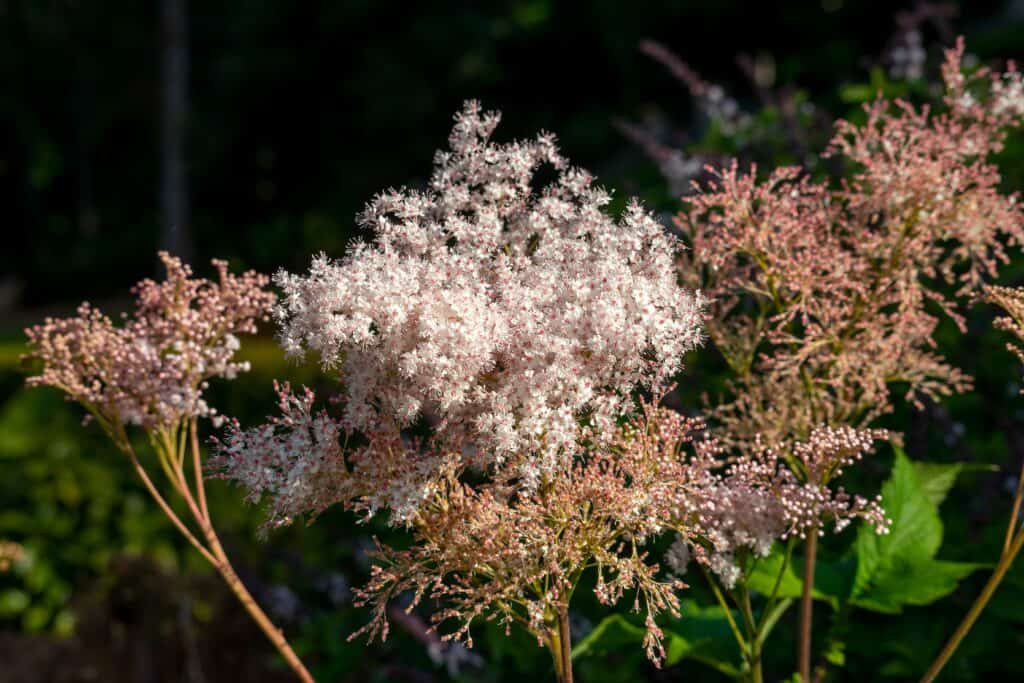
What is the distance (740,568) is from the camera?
1625 millimetres

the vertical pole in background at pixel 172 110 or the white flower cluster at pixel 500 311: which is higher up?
the vertical pole in background at pixel 172 110

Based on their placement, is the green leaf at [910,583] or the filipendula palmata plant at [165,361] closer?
the filipendula palmata plant at [165,361]

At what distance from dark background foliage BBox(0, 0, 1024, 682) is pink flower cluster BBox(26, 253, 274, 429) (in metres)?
0.23

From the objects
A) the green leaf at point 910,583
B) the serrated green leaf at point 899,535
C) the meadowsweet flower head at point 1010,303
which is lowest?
the green leaf at point 910,583

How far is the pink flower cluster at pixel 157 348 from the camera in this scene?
4.84ft

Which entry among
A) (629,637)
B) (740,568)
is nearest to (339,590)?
(629,637)

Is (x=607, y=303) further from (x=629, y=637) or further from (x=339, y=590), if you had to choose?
(x=339, y=590)

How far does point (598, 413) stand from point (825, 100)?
15.2 feet

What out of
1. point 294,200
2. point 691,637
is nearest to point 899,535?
point 691,637

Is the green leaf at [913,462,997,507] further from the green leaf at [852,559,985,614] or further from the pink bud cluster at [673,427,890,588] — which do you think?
the pink bud cluster at [673,427,890,588]

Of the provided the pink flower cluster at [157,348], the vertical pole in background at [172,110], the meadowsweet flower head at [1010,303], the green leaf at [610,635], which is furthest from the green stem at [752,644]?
the vertical pole in background at [172,110]

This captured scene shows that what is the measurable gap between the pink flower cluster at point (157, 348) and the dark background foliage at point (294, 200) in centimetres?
23

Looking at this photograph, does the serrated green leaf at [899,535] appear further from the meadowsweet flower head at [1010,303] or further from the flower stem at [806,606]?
the meadowsweet flower head at [1010,303]

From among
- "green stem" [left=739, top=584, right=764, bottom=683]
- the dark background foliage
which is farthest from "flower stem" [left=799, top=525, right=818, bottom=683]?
the dark background foliage
